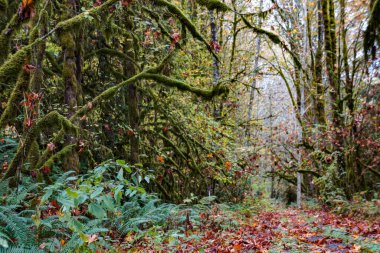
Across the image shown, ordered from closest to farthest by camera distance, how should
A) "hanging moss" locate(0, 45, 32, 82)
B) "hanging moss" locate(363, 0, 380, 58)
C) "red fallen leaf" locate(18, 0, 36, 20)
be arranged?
"red fallen leaf" locate(18, 0, 36, 20) < "hanging moss" locate(0, 45, 32, 82) < "hanging moss" locate(363, 0, 380, 58)

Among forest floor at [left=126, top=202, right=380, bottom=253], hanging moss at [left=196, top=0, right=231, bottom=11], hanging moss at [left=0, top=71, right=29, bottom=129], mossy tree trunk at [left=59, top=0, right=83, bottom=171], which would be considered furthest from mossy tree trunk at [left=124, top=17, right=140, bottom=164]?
hanging moss at [left=0, top=71, right=29, bottom=129]

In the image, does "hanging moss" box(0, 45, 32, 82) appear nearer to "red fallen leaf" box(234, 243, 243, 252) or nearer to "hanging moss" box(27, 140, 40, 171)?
"hanging moss" box(27, 140, 40, 171)

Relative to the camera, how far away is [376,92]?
385 inches

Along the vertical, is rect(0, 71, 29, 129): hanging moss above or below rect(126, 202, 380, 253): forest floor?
above

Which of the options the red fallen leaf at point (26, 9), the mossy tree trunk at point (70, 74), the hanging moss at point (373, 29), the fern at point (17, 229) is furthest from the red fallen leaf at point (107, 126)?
the hanging moss at point (373, 29)

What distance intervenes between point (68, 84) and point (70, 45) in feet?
2.05

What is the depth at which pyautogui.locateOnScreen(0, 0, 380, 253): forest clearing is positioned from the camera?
4.31m

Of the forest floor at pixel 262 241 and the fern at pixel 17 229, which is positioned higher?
the fern at pixel 17 229

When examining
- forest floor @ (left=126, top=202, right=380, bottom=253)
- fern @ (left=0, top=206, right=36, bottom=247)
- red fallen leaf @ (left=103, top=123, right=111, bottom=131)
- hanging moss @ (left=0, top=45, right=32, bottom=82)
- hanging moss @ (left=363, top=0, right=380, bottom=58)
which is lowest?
forest floor @ (left=126, top=202, right=380, bottom=253)

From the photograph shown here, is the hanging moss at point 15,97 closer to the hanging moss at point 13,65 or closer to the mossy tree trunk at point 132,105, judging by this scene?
the hanging moss at point 13,65

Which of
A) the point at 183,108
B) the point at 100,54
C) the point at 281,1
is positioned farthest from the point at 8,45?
the point at 281,1

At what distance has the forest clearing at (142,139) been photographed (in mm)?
4312

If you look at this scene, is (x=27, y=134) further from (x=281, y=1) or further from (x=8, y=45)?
(x=281, y=1)

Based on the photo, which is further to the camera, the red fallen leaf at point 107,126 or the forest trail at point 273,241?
the red fallen leaf at point 107,126
